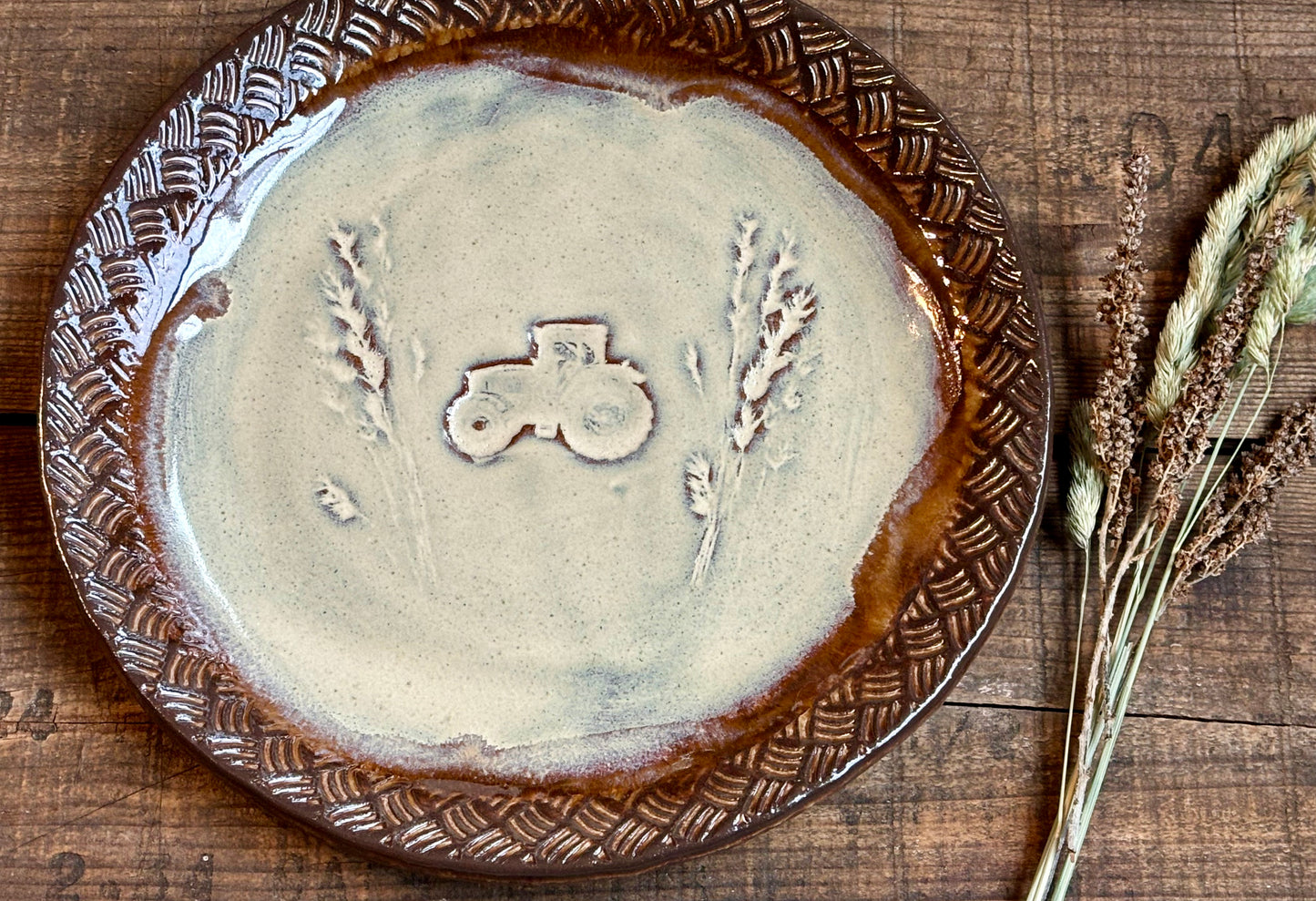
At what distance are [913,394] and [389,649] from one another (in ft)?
2.07

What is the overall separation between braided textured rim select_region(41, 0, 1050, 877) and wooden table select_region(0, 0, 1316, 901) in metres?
0.13

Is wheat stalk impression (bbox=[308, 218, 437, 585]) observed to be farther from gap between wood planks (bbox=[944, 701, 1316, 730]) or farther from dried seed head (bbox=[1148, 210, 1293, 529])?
dried seed head (bbox=[1148, 210, 1293, 529])

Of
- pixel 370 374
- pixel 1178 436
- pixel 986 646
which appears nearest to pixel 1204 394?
pixel 1178 436

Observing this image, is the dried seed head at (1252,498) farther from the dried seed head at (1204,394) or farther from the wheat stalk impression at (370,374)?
the wheat stalk impression at (370,374)

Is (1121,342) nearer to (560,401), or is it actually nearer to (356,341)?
(560,401)

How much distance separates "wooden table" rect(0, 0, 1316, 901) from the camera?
1146mm

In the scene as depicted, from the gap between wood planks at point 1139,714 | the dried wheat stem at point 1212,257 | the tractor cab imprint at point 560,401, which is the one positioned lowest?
the gap between wood planks at point 1139,714

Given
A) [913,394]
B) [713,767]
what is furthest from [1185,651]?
[713,767]

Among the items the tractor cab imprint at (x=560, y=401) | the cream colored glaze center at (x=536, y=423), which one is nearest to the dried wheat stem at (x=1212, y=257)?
the cream colored glaze center at (x=536, y=423)

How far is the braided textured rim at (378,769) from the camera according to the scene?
106 centimetres

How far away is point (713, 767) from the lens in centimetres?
110

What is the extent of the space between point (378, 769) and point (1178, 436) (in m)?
0.93

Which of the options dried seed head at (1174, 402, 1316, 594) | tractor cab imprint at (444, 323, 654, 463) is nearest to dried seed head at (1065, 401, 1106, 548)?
dried seed head at (1174, 402, 1316, 594)

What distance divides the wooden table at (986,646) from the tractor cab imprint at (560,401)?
47 centimetres
